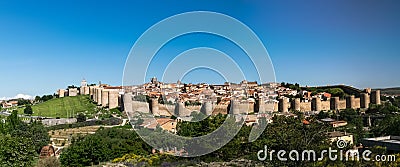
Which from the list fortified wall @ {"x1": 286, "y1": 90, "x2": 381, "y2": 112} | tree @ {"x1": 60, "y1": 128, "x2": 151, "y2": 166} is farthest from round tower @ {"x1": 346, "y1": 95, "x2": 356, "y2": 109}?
tree @ {"x1": 60, "y1": 128, "x2": 151, "y2": 166}

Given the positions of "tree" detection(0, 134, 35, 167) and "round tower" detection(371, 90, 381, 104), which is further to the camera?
"round tower" detection(371, 90, 381, 104)

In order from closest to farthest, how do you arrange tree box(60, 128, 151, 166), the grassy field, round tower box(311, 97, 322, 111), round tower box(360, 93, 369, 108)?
tree box(60, 128, 151, 166), round tower box(311, 97, 322, 111), round tower box(360, 93, 369, 108), the grassy field

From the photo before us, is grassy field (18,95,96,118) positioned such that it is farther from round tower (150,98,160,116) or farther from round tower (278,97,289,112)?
round tower (278,97,289,112)

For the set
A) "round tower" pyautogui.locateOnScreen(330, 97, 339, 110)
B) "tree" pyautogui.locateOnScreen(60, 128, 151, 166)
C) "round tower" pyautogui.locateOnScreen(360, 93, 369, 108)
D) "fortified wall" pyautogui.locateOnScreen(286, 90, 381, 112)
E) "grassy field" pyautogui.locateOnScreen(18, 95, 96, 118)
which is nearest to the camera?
"tree" pyautogui.locateOnScreen(60, 128, 151, 166)

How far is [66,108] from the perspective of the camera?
36.6m

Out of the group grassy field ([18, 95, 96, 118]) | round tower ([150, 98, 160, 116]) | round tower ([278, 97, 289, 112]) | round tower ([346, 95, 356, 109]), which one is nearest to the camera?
round tower ([150, 98, 160, 116])

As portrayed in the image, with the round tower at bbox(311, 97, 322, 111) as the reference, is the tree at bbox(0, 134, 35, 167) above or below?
below

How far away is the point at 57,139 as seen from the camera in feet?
65.6

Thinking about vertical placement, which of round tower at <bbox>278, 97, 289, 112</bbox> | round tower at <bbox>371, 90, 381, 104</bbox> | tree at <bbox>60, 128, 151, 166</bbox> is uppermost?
round tower at <bbox>371, 90, 381, 104</bbox>

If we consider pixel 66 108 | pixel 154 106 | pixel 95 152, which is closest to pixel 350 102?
pixel 154 106

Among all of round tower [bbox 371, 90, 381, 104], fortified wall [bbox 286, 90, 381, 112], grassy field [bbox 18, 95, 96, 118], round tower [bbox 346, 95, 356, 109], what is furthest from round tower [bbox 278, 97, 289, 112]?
grassy field [bbox 18, 95, 96, 118]

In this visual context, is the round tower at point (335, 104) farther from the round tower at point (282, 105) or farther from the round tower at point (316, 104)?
the round tower at point (282, 105)

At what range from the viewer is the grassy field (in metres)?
33.6

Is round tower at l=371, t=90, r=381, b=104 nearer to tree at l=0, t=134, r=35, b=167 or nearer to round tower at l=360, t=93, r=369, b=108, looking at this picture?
round tower at l=360, t=93, r=369, b=108
